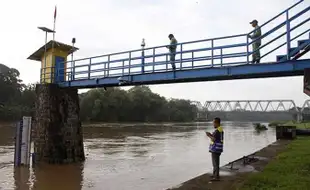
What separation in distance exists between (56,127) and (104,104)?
5415cm

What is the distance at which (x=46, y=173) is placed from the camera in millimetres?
12945

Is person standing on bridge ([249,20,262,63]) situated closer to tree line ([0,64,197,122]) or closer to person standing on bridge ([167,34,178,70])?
person standing on bridge ([167,34,178,70])

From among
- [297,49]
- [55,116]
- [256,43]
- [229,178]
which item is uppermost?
[256,43]

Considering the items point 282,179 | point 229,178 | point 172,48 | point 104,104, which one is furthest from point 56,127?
point 104,104

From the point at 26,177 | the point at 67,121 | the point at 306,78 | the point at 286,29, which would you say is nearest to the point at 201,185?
the point at 306,78

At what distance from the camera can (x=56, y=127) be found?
572 inches

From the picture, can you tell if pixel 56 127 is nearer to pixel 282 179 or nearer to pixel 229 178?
pixel 229 178

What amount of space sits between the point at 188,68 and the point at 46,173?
715 centimetres

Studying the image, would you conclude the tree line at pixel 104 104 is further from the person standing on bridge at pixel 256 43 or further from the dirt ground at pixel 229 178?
the person standing on bridge at pixel 256 43

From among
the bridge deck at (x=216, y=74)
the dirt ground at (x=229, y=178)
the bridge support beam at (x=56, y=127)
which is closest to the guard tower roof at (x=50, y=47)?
the bridge support beam at (x=56, y=127)

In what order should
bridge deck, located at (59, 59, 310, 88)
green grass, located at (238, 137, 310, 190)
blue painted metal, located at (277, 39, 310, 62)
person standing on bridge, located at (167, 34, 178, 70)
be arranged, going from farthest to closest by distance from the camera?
person standing on bridge, located at (167, 34, 178, 70) → bridge deck, located at (59, 59, 310, 88) → blue painted metal, located at (277, 39, 310, 62) → green grass, located at (238, 137, 310, 190)

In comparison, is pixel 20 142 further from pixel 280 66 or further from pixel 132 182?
pixel 280 66

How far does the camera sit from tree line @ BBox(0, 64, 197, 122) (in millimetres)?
58138

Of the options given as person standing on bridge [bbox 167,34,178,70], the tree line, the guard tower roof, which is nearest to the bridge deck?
person standing on bridge [bbox 167,34,178,70]
